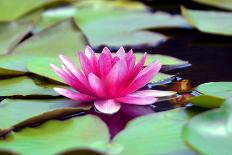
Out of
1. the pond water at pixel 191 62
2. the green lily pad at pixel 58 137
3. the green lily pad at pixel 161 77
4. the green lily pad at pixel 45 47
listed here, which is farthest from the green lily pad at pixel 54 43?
the green lily pad at pixel 58 137

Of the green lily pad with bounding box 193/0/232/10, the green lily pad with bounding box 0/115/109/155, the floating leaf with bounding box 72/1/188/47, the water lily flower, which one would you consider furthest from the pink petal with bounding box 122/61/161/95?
the green lily pad with bounding box 193/0/232/10

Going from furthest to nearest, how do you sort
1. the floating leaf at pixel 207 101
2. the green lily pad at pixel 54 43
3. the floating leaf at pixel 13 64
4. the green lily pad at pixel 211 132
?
the green lily pad at pixel 54 43
the floating leaf at pixel 13 64
the floating leaf at pixel 207 101
the green lily pad at pixel 211 132

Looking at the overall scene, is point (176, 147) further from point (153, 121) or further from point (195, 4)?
point (195, 4)

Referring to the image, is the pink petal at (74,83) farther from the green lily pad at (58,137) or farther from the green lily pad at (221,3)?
→ the green lily pad at (221,3)

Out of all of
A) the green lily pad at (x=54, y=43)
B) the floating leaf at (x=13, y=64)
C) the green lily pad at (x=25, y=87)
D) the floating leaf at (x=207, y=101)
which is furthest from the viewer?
the green lily pad at (x=54, y=43)

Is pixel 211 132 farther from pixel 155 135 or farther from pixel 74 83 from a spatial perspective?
pixel 74 83

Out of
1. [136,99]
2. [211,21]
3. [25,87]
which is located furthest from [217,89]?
[211,21]

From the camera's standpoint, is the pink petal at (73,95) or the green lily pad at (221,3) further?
the green lily pad at (221,3)

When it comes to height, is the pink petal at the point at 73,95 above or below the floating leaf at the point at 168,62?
above
